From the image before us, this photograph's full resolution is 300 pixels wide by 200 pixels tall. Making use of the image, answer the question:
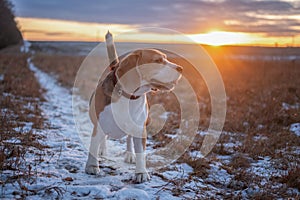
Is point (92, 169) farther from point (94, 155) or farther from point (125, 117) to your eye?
point (125, 117)

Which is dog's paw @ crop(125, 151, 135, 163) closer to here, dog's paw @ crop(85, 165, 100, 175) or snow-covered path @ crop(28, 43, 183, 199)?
snow-covered path @ crop(28, 43, 183, 199)

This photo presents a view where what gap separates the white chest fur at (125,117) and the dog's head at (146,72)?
159 mm

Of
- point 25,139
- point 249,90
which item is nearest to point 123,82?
point 25,139

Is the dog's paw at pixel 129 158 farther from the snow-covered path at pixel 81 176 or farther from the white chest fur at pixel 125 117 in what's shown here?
the white chest fur at pixel 125 117

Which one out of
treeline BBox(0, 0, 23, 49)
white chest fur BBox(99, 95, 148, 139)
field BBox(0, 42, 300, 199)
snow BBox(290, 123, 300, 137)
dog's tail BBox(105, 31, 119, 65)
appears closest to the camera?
field BBox(0, 42, 300, 199)

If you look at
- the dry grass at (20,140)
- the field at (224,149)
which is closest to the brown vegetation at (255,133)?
the field at (224,149)

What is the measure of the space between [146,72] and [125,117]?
24.6 inches

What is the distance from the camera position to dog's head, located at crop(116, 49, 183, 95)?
3418 mm

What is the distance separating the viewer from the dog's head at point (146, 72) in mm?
3418

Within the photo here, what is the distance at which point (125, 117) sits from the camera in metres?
3.39

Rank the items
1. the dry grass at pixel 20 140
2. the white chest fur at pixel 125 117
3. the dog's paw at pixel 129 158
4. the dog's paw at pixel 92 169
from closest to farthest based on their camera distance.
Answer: the dry grass at pixel 20 140, the white chest fur at pixel 125 117, the dog's paw at pixel 92 169, the dog's paw at pixel 129 158

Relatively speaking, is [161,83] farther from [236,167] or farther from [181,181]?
[236,167]

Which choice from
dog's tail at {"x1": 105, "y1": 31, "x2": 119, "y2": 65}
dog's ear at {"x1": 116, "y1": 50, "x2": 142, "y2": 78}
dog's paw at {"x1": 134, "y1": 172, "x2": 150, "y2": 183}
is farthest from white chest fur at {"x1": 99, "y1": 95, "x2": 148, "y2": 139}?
dog's tail at {"x1": 105, "y1": 31, "x2": 119, "y2": 65}

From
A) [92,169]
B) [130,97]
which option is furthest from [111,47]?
[92,169]
